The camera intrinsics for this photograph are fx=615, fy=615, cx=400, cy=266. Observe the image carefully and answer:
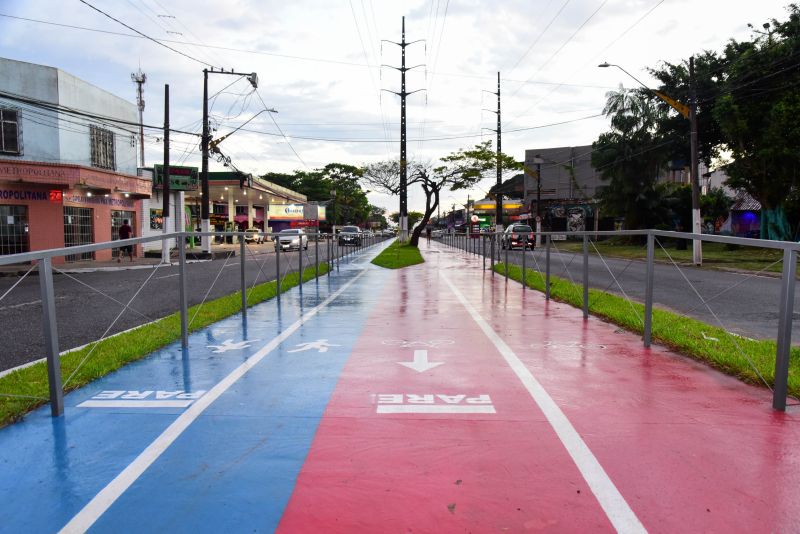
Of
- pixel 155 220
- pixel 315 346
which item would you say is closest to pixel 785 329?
pixel 315 346

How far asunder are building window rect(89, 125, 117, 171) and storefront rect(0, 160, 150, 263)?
121cm

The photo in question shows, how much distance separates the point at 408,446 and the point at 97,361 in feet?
13.4

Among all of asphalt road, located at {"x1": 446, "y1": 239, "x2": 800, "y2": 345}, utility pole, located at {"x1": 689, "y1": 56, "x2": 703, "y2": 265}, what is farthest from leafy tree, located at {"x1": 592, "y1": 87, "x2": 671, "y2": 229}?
asphalt road, located at {"x1": 446, "y1": 239, "x2": 800, "y2": 345}

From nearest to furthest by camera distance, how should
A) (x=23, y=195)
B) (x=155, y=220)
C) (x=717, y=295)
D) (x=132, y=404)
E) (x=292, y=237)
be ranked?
(x=132, y=404)
(x=717, y=295)
(x=292, y=237)
(x=23, y=195)
(x=155, y=220)

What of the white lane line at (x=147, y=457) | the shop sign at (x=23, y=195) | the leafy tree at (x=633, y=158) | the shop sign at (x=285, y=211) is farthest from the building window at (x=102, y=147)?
the shop sign at (x=285, y=211)

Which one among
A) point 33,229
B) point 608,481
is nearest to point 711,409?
point 608,481

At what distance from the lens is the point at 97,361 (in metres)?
6.58

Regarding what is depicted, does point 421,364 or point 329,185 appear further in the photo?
point 329,185

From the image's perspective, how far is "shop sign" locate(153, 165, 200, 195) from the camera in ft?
116

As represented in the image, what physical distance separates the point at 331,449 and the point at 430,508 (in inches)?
41.4

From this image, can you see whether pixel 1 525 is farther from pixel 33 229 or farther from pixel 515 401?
pixel 33 229

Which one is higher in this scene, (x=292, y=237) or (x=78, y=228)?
(x=78, y=228)

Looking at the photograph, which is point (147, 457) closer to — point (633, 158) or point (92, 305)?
point (92, 305)

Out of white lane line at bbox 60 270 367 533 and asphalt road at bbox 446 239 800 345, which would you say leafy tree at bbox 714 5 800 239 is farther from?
white lane line at bbox 60 270 367 533
